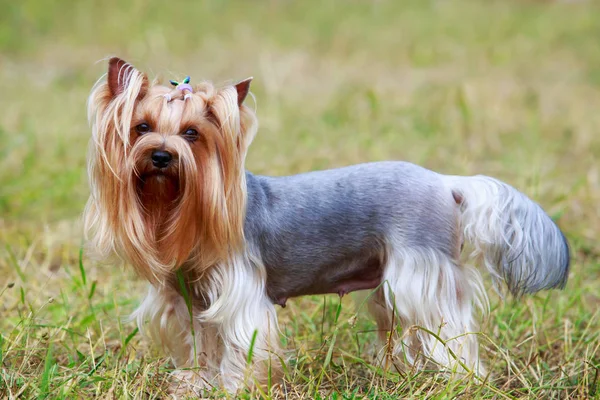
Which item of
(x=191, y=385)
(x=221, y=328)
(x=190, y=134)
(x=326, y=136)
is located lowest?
(x=191, y=385)

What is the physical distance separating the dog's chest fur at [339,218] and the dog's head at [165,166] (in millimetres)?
240

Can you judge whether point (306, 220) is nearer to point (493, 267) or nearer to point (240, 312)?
point (240, 312)

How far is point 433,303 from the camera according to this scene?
137 inches

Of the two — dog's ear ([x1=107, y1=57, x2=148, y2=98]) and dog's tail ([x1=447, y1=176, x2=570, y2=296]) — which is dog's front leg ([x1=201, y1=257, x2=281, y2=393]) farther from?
dog's tail ([x1=447, y1=176, x2=570, y2=296])

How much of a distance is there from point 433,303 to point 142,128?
4.64ft

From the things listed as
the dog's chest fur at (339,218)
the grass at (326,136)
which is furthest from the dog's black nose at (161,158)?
the grass at (326,136)

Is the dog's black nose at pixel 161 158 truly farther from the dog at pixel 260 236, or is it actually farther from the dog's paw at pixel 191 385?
the dog's paw at pixel 191 385

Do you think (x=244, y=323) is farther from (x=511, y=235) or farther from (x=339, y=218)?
(x=511, y=235)

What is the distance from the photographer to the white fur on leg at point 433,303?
3395 mm

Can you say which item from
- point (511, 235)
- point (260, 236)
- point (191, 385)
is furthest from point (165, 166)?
point (511, 235)

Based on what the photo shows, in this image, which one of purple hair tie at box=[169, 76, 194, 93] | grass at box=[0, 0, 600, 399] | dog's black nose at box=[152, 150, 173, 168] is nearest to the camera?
dog's black nose at box=[152, 150, 173, 168]

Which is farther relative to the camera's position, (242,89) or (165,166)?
(242,89)

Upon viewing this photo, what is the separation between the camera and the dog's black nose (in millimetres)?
2967

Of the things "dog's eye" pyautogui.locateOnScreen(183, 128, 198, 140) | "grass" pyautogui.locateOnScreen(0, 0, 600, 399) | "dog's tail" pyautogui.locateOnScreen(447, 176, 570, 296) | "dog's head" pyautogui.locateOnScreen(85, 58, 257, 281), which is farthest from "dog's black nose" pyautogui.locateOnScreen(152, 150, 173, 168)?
"dog's tail" pyautogui.locateOnScreen(447, 176, 570, 296)
